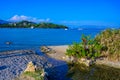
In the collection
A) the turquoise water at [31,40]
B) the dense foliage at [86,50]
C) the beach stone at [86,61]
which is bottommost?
the turquoise water at [31,40]

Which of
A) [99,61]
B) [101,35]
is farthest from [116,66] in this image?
[101,35]

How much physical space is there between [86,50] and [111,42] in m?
2.99

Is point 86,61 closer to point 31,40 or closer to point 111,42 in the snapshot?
point 111,42

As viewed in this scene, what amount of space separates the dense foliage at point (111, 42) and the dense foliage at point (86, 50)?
836 mm

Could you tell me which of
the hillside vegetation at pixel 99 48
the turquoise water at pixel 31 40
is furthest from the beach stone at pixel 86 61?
the turquoise water at pixel 31 40

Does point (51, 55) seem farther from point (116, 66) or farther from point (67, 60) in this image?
point (116, 66)

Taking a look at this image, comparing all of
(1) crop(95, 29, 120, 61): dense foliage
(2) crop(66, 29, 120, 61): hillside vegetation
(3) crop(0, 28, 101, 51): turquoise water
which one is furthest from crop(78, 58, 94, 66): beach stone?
(3) crop(0, 28, 101, 51): turquoise water

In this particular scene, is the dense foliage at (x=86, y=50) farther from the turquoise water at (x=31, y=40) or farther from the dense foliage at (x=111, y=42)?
the turquoise water at (x=31, y=40)

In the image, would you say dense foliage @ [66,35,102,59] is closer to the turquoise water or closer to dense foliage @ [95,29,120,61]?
dense foliage @ [95,29,120,61]

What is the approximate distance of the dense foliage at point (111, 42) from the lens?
25641 mm

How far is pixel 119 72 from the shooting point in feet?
72.1

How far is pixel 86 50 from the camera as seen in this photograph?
84.1ft

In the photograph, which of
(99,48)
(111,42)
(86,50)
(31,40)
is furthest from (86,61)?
(31,40)

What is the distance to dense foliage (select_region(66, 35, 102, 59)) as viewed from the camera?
82.6ft
